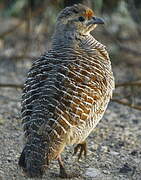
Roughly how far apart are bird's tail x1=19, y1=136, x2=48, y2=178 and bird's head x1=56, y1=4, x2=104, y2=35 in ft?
6.16

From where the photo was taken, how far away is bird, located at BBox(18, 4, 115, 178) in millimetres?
5277

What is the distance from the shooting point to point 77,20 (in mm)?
6730

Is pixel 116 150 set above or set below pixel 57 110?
below

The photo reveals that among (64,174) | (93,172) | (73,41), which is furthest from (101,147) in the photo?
(73,41)

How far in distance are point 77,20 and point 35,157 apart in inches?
84.5

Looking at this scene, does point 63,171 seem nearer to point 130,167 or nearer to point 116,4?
point 130,167

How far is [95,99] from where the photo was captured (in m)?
5.77

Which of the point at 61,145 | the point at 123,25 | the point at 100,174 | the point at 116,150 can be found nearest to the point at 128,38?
the point at 123,25

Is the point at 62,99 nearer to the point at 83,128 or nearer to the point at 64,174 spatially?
the point at 83,128

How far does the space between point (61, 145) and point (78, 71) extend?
86 cm

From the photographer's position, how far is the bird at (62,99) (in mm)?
5277

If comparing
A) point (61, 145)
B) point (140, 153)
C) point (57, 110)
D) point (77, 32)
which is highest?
point (77, 32)

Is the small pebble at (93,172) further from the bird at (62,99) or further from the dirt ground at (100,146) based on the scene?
the bird at (62,99)

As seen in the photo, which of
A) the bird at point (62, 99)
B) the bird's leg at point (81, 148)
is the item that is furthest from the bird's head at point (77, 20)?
the bird's leg at point (81, 148)
